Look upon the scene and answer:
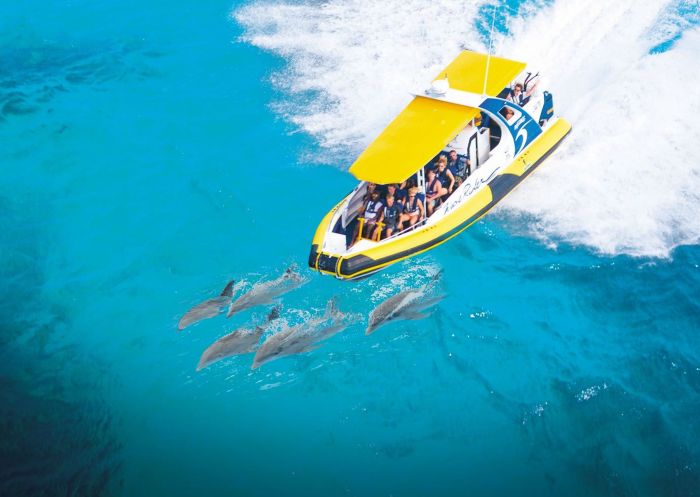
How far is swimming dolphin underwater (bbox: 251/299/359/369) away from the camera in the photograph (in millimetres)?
13102

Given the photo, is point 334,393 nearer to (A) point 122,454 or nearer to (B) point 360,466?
(B) point 360,466

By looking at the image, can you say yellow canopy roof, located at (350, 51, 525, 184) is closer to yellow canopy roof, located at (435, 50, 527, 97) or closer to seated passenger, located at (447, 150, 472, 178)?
yellow canopy roof, located at (435, 50, 527, 97)

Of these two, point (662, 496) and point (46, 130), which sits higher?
point (46, 130)

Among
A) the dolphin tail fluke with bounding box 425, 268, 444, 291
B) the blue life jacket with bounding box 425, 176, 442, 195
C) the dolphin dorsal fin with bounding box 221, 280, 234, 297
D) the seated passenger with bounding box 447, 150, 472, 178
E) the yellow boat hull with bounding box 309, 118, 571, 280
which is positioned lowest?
the dolphin dorsal fin with bounding box 221, 280, 234, 297

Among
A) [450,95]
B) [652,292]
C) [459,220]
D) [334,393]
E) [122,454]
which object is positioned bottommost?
[122,454]

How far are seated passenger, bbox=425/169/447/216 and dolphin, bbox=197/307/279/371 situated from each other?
3.71 m

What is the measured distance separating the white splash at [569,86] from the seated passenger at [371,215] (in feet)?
10.9

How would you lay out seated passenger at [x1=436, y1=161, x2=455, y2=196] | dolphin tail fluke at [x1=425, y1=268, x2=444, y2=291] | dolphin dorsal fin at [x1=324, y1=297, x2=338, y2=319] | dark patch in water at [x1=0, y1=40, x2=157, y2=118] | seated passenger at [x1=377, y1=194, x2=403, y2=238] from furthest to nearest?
dark patch in water at [x1=0, y1=40, x2=157, y2=118], seated passenger at [x1=436, y1=161, x2=455, y2=196], dolphin tail fluke at [x1=425, y1=268, x2=444, y2=291], seated passenger at [x1=377, y1=194, x2=403, y2=238], dolphin dorsal fin at [x1=324, y1=297, x2=338, y2=319]

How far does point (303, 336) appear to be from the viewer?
13.3 m

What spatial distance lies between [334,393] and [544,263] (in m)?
5.07

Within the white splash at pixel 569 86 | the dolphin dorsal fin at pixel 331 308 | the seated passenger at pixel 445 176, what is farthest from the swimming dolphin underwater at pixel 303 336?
the white splash at pixel 569 86

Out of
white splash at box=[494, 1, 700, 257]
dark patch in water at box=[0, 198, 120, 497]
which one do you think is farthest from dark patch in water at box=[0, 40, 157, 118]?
white splash at box=[494, 1, 700, 257]

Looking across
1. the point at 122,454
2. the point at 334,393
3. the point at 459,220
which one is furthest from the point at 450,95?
the point at 122,454

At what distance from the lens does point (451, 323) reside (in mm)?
13609
